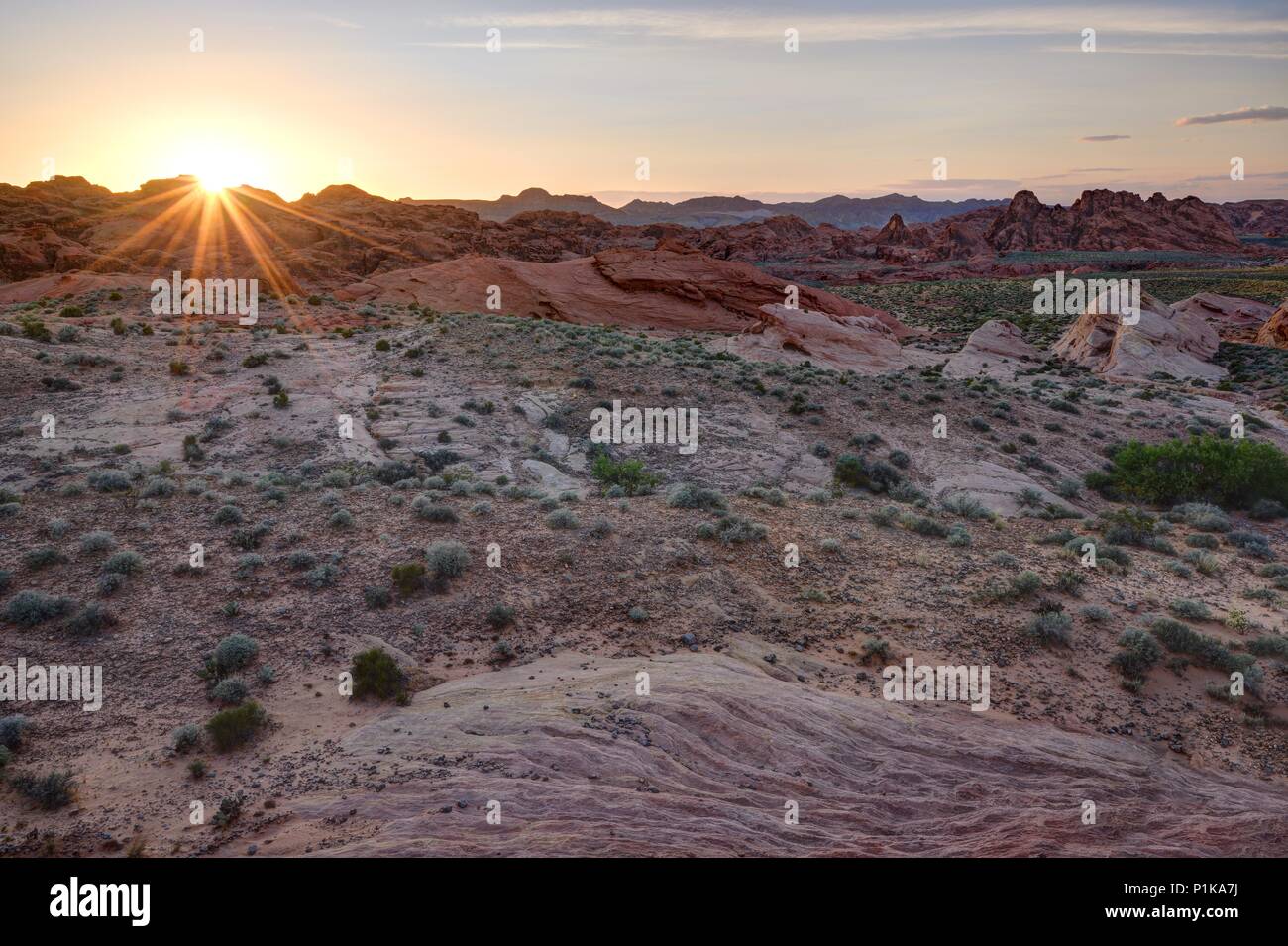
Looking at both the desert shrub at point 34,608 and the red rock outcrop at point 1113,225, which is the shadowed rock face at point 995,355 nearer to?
the desert shrub at point 34,608

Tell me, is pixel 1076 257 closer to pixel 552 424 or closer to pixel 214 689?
pixel 552 424

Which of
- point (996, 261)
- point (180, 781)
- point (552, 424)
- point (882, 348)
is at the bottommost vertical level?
point (180, 781)

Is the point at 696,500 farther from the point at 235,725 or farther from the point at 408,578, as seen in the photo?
the point at 235,725

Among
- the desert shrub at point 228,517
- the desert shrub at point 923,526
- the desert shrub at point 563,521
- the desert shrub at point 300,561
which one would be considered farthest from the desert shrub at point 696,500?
the desert shrub at point 228,517

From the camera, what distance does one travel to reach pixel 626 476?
17.0 m

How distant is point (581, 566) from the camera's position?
473 inches

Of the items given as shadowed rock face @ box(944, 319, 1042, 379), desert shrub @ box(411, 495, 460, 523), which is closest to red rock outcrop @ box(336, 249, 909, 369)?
shadowed rock face @ box(944, 319, 1042, 379)

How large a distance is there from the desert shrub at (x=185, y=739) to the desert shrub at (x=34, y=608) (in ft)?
13.0

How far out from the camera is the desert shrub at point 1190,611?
10.8 metres

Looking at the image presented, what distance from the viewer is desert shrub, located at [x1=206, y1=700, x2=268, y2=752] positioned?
7809 millimetres

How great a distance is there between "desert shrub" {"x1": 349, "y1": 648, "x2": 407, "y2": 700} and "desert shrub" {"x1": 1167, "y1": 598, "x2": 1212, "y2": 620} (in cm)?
1129

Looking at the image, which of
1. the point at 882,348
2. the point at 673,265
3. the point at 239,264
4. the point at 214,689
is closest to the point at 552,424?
the point at 214,689

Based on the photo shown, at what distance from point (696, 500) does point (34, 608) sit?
35.7 ft

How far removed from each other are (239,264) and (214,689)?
193 ft
